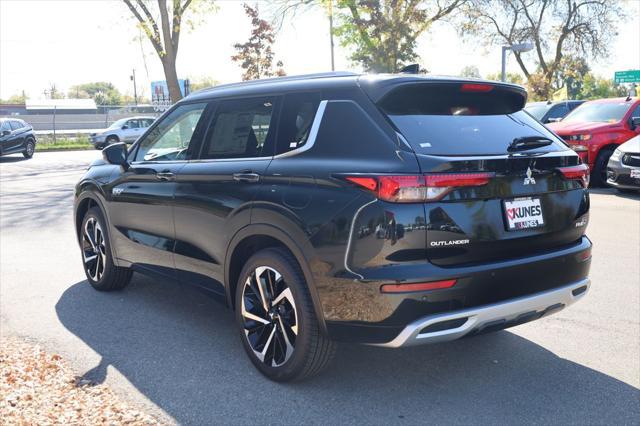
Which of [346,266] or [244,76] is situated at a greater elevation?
[244,76]

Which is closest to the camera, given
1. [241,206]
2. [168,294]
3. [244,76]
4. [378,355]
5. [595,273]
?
[241,206]

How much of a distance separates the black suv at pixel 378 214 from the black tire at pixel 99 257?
148 centimetres

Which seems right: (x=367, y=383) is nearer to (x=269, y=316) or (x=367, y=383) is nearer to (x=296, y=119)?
(x=269, y=316)

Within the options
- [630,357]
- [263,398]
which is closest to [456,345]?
[630,357]

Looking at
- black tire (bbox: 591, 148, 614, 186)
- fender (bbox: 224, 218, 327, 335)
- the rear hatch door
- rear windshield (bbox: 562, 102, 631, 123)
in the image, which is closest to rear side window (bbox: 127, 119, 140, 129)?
rear windshield (bbox: 562, 102, 631, 123)

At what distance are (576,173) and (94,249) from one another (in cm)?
422

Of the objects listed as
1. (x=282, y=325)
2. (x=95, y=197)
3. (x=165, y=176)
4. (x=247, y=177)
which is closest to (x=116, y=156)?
(x=95, y=197)

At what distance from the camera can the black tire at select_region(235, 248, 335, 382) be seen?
3.40 metres

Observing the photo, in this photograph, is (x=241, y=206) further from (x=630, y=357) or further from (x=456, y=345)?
(x=630, y=357)

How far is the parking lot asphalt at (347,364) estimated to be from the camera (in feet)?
10.9

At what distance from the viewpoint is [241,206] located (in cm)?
378

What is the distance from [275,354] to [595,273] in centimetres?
380

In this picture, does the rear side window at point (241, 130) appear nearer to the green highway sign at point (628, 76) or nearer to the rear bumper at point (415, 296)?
the rear bumper at point (415, 296)

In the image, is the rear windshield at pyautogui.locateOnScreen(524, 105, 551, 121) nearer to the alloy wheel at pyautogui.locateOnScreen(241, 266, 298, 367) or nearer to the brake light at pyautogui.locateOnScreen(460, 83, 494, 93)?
the brake light at pyautogui.locateOnScreen(460, 83, 494, 93)
